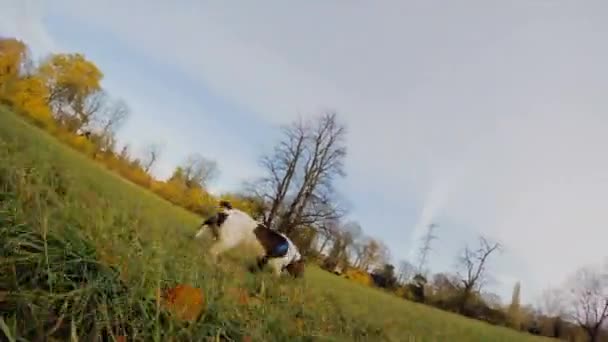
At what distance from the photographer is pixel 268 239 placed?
7.34 metres

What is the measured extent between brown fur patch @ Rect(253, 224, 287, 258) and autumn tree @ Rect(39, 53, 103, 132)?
51.5 feet

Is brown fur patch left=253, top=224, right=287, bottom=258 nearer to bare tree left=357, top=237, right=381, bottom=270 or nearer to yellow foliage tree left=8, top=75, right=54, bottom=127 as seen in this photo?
yellow foliage tree left=8, top=75, right=54, bottom=127

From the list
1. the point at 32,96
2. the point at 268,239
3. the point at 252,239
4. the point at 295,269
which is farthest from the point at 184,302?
the point at 32,96

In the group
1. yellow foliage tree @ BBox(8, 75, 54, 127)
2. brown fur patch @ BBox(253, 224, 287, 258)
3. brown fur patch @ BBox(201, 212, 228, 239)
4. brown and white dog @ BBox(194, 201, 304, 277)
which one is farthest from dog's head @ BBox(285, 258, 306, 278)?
yellow foliage tree @ BBox(8, 75, 54, 127)

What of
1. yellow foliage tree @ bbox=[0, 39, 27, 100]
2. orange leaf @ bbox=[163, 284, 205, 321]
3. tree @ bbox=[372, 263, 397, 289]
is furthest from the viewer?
tree @ bbox=[372, 263, 397, 289]

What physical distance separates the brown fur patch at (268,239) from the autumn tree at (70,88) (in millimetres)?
15705

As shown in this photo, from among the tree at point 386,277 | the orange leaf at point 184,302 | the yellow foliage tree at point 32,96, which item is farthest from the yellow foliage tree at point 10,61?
the tree at point 386,277

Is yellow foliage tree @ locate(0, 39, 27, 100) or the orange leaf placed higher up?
yellow foliage tree @ locate(0, 39, 27, 100)

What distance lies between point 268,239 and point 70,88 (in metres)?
19.5

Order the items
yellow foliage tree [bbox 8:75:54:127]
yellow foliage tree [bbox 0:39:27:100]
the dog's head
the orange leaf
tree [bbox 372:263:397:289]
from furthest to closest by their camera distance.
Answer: tree [bbox 372:263:397:289] < yellow foliage tree [bbox 0:39:27:100] < yellow foliage tree [bbox 8:75:54:127] < the dog's head < the orange leaf

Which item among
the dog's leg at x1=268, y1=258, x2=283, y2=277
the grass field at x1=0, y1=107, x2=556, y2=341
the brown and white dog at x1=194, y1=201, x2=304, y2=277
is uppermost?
the brown and white dog at x1=194, y1=201, x2=304, y2=277

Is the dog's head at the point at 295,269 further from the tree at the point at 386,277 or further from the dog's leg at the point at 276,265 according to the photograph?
the tree at the point at 386,277

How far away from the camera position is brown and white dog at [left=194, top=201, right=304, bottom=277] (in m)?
6.45

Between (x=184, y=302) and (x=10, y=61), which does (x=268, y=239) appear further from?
(x=10, y=61)
